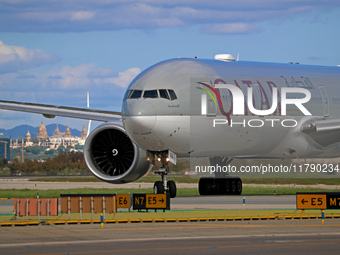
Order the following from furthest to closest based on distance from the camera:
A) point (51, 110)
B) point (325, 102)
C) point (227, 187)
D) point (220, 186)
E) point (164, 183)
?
1. point (51, 110)
2. point (227, 187)
3. point (220, 186)
4. point (325, 102)
5. point (164, 183)

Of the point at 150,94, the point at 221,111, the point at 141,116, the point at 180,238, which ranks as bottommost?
the point at 180,238

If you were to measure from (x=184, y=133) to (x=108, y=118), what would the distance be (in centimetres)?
884

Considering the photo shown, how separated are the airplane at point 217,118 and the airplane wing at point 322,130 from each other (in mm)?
38

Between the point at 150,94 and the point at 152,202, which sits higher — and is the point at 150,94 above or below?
above

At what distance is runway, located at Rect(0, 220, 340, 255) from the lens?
1683cm

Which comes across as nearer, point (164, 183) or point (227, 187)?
point (164, 183)

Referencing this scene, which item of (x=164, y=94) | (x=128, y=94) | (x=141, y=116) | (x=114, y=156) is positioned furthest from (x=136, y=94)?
(x=114, y=156)

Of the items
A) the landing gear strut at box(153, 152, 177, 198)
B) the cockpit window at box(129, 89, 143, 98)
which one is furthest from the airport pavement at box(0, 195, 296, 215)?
the cockpit window at box(129, 89, 143, 98)

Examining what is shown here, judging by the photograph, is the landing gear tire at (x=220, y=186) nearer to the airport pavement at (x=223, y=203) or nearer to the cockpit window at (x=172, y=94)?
the airport pavement at (x=223, y=203)

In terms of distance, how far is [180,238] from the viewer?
1898cm

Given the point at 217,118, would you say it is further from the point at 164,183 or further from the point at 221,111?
the point at 164,183

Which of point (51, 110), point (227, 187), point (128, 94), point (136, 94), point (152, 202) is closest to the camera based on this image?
point (152, 202)

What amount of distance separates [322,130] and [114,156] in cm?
803

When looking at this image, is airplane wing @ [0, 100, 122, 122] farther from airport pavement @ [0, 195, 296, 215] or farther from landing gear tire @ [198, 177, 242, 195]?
landing gear tire @ [198, 177, 242, 195]
